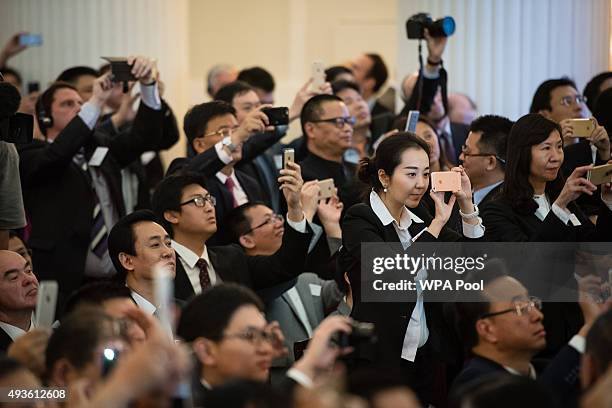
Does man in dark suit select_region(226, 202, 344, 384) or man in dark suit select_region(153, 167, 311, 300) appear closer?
man in dark suit select_region(153, 167, 311, 300)

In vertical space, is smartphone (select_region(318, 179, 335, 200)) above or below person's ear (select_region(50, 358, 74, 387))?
above

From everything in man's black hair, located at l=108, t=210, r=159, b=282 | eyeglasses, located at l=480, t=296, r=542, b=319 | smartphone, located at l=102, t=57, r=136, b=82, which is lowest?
eyeglasses, located at l=480, t=296, r=542, b=319

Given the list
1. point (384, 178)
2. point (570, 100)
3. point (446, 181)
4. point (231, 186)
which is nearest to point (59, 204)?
point (231, 186)

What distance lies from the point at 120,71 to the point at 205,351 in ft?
8.05

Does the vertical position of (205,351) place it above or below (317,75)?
below

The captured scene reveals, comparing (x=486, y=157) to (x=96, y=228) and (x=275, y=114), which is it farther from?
(x=96, y=228)

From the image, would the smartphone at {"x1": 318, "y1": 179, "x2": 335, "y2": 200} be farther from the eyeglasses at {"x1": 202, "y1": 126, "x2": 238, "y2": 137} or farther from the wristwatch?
the eyeglasses at {"x1": 202, "y1": 126, "x2": 238, "y2": 137}

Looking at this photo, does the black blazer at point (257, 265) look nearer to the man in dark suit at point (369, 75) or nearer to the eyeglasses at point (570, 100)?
the eyeglasses at point (570, 100)

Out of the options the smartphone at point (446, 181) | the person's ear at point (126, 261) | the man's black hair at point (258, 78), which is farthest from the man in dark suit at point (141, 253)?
the man's black hair at point (258, 78)

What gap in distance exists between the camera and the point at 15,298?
4.20 m

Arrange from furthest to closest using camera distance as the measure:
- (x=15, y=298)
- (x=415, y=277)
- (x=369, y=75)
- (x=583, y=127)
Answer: (x=369, y=75)
(x=583, y=127)
(x=415, y=277)
(x=15, y=298)

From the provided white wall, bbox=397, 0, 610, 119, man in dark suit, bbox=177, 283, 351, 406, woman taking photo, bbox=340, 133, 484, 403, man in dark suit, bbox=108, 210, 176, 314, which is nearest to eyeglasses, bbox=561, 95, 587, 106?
white wall, bbox=397, 0, 610, 119

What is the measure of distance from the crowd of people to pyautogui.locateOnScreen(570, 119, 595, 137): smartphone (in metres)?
0.01

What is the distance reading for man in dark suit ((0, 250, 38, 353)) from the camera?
4191mm
